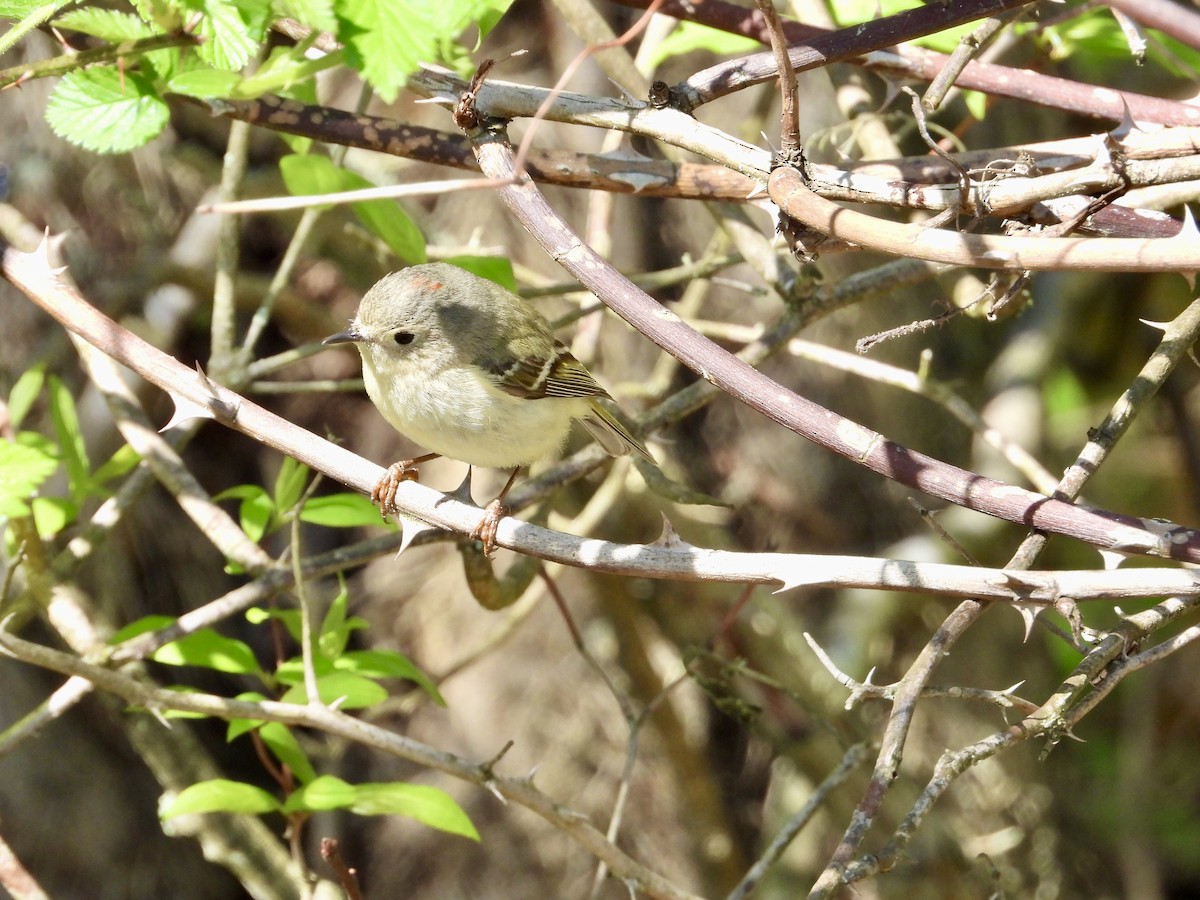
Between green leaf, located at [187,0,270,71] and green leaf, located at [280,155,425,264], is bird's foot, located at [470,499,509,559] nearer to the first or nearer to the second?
green leaf, located at [280,155,425,264]

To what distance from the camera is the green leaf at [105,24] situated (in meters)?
1.66

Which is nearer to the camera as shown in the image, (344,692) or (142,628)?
(344,692)

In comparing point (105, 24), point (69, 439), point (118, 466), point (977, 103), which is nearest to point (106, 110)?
point (105, 24)

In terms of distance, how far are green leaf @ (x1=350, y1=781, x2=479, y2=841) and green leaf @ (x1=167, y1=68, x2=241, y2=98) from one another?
1.23 m

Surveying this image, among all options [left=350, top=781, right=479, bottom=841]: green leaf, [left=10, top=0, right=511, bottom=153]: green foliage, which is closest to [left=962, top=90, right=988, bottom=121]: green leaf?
[left=10, top=0, right=511, bottom=153]: green foliage

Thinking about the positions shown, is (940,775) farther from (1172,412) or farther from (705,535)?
(1172,412)

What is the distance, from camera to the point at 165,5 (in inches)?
63.4

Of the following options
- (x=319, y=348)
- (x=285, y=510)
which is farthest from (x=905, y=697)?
(x=319, y=348)

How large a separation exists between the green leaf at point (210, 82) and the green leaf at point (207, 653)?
1.13 meters

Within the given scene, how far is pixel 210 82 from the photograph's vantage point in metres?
1.52

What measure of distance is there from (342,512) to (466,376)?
1.77 feet

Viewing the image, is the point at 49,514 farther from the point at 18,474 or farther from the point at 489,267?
the point at 489,267

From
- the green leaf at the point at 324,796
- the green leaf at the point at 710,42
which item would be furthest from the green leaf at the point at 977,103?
the green leaf at the point at 324,796

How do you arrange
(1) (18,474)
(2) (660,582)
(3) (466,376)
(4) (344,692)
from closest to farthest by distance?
1. (1) (18,474)
2. (4) (344,692)
3. (3) (466,376)
4. (2) (660,582)
